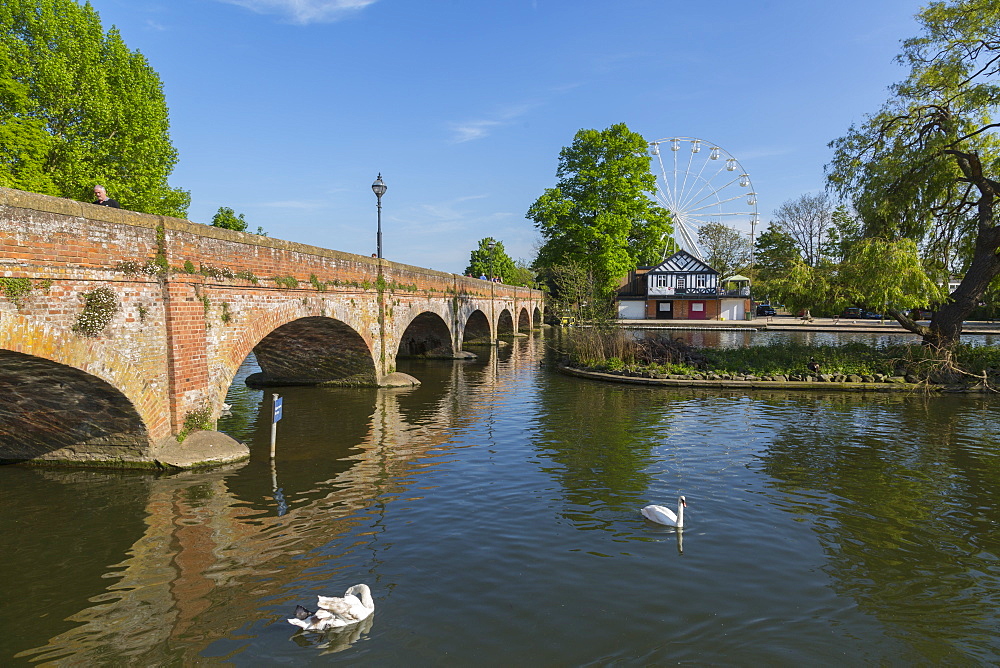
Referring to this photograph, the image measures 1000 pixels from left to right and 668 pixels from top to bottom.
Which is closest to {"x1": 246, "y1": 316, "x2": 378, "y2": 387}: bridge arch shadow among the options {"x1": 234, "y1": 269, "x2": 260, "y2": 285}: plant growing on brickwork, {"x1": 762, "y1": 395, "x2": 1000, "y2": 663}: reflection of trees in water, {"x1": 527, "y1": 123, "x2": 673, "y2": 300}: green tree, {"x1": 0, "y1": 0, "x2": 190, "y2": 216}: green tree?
{"x1": 234, "y1": 269, "x2": 260, "y2": 285}: plant growing on brickwork

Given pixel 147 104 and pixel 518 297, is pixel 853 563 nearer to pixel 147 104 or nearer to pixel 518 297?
pixel 147 104

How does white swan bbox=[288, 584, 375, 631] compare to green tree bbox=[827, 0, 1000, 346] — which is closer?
white swan bbox=[288, 584, 375, 631]

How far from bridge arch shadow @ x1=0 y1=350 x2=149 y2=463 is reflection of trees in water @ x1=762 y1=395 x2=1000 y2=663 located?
1018cm

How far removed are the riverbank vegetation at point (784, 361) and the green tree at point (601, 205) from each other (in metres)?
18.6

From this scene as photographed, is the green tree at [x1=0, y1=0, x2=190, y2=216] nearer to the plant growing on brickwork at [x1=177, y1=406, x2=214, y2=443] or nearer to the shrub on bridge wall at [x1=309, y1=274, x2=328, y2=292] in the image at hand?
the shrub on bridge wall at [x1=309, y1=274, x2=328, y2=292]

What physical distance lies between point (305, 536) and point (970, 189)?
25.3 meters

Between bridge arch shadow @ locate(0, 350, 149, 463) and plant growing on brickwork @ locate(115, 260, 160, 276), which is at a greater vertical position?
plant growing on brickwork @ locate(115, 260, 160, 276)

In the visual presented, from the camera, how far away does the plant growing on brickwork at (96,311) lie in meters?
7.82

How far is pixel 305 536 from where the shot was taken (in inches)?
285

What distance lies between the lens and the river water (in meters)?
5.03

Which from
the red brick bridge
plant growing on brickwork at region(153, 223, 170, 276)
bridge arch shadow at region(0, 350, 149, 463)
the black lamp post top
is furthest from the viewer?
the black lamp post top

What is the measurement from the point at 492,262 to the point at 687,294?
25.6 meters

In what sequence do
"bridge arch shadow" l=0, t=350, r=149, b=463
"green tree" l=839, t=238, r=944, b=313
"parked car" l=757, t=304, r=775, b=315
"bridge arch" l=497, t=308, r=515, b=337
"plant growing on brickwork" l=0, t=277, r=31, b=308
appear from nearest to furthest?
"plant growing on brickwork" l=0, t=277, r=31, b=308, "bridge arch shadow" l=0, t=350, r=149, b=463, "green tree" l=839, t=238, r=944, b=313, "bridge arch" l=497, t=308, r=515, b=337, "parked car" l=757, t=304, r=775, b=315

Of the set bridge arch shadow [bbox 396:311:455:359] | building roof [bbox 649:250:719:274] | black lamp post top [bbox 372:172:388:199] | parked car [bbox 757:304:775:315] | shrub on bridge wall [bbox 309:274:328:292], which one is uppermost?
building roof [bbox 649:250:719:274]
